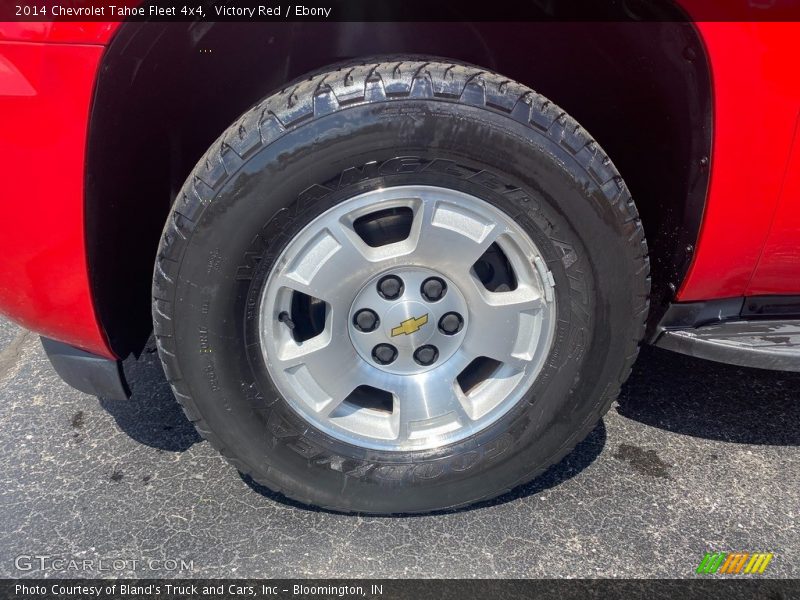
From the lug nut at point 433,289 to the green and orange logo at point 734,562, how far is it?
98 cm

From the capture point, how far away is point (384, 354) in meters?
1.81

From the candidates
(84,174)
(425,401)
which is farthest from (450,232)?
(84,174)

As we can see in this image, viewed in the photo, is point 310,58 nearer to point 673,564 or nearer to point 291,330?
point 291,330

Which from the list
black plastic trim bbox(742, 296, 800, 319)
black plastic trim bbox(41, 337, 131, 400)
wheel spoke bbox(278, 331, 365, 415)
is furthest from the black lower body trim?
black plastic trim bbox(41, 337, 131, 400)

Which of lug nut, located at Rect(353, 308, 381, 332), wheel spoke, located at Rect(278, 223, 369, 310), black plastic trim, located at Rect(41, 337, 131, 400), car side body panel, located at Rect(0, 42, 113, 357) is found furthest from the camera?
black plastic trim, located at Rect(41, 337, 131, 400)

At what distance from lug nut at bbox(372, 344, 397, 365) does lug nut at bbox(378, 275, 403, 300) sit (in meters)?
0.14

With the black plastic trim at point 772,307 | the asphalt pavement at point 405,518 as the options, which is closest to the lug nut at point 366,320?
the asphalt pavement at point 405,518

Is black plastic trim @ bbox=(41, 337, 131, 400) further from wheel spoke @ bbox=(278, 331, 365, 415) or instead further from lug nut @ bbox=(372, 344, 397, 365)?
lug nut @ bbox=(372, 344, 397, 365)

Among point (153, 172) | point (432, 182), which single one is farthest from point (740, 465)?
point (153, 172)

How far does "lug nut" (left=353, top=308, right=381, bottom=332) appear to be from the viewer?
69.1 inches

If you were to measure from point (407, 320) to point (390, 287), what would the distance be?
98 millimetres

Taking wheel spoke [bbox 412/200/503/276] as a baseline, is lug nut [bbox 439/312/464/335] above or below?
below

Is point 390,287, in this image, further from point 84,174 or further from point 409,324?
point 84,174

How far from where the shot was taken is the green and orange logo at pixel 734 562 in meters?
1.79
